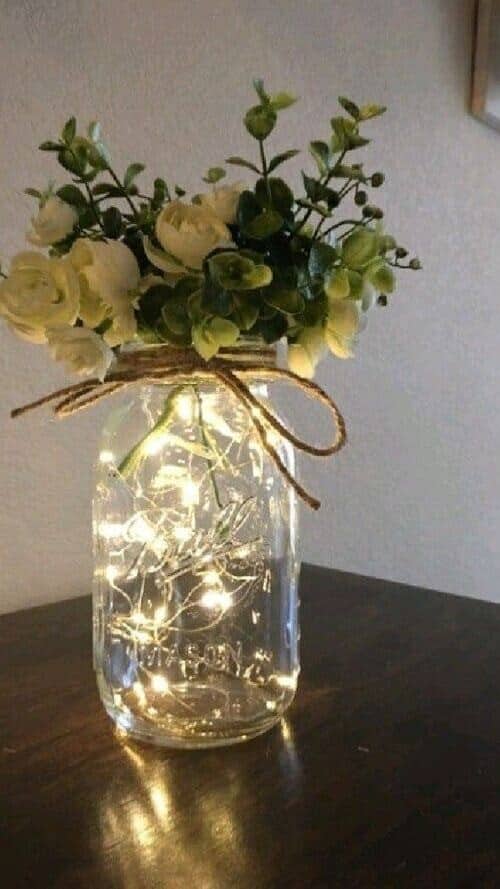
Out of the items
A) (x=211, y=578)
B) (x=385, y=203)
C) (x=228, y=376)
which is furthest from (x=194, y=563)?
(x=385, y=203)

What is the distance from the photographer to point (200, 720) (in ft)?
1.93

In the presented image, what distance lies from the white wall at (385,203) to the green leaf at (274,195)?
395 millimetres

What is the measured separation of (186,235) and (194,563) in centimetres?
23

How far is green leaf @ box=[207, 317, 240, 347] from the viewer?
50 cm

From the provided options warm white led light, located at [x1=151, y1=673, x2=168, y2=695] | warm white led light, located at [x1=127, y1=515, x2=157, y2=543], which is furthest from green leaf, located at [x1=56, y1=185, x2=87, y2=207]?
warm white led light, located at [x1=151, y1=673, x2=168, y2=695]

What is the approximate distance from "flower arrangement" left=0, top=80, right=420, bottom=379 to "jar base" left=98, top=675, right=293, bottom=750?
232 millimetres

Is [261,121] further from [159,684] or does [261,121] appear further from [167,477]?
[159,684]

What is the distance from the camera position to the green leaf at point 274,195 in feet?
1.67

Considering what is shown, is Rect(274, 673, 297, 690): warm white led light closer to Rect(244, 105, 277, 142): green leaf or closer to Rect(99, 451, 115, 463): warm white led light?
Rect(99, 451, 115, 463): warm white led light

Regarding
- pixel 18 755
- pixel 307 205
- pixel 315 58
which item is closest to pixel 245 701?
pixel 18 755

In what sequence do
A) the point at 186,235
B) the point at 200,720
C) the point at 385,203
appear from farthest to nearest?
1. the point at 385,203
2. the point at 200,720
3. the point at 186,235

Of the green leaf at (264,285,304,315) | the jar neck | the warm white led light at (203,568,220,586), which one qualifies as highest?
the green leaf at (264,285,304,315)

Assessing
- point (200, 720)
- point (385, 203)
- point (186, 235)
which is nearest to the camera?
point (186, 235)

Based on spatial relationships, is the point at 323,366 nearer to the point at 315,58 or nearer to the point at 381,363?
the point at 381,363
